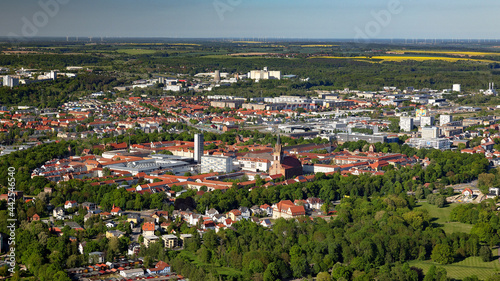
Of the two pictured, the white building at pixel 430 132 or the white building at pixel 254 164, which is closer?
the white building at pixel 254 164

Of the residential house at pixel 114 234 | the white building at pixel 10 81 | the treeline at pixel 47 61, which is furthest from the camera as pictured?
the treeline at pixel 47 61

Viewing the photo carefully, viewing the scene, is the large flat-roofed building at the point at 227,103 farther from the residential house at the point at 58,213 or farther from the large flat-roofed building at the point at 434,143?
the residential house at the point at 58,213

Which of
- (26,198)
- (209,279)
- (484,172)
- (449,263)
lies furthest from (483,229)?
(26,198)

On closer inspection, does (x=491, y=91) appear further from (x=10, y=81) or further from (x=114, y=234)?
(x=114, y=234)

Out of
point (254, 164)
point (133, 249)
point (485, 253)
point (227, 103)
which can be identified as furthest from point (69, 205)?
point (227, 103)

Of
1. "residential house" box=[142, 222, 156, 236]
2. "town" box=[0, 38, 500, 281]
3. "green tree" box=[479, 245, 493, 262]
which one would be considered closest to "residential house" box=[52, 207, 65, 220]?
"town" box=[0, 38, 500, 281]

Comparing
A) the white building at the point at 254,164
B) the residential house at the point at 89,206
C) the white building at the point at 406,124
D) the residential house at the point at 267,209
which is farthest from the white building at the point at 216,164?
the white building at the point at 406,124

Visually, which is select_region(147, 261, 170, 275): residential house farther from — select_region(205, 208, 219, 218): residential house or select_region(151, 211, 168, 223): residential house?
select_region(205, 208, 219, 218): residential house
